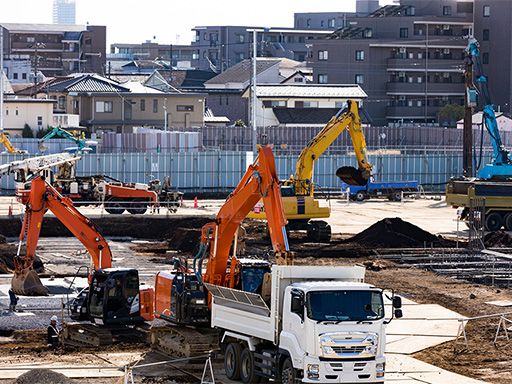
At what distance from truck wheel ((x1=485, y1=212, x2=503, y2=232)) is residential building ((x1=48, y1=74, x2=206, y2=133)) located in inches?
1816

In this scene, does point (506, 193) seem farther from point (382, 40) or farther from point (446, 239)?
point (382, 40)

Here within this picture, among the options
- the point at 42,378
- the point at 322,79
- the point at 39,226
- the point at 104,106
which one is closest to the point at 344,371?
the point at 42,378

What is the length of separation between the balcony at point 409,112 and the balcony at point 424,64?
3.60 metres

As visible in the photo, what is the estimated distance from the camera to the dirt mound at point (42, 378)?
837 inches

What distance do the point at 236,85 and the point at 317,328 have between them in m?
102

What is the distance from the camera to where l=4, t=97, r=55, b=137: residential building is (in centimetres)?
9106

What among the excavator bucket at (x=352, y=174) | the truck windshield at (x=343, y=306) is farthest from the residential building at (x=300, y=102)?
the truck windshield at (x=343, y=306)

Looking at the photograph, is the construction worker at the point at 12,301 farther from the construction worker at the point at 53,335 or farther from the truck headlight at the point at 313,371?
the truck headlight at the point at 313,371

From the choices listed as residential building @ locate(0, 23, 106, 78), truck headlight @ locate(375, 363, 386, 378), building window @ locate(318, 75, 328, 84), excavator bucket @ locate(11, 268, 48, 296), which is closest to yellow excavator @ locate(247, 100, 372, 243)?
excavator bucket @ locate(11, 268, 48, 296)

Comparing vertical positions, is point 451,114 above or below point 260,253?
above

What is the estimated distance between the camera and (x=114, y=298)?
2797 centimetres

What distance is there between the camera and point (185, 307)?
26.2 meters

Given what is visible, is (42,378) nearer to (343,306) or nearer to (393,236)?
(343,306)

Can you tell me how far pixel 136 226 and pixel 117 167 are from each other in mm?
17777
